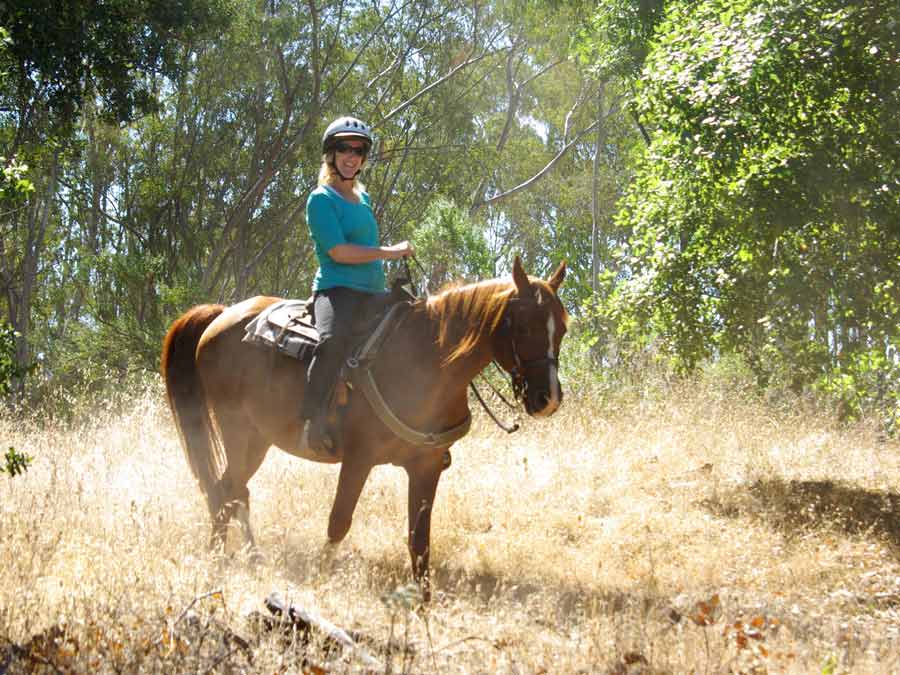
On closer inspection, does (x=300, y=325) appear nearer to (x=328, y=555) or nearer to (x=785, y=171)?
(x=328, y=555)

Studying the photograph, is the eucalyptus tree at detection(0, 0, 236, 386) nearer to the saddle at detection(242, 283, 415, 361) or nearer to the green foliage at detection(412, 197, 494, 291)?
the saddle at detection(242, 283, 415, 361)

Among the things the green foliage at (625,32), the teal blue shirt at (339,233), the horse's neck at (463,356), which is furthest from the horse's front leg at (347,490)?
the green foliage at (625,32)

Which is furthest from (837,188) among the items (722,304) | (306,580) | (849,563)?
(306,580)

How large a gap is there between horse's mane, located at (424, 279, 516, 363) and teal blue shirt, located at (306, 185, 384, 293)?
0.54m

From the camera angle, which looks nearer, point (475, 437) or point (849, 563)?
point (849, 563)

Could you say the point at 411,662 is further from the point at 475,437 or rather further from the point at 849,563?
the point at 475,437

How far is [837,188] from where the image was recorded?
8.05 m

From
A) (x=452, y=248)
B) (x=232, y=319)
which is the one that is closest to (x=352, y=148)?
(x=232, y=319)

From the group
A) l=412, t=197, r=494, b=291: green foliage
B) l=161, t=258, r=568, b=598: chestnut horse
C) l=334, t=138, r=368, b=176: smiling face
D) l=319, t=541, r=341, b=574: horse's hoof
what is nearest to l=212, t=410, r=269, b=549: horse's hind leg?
l=161, t=258, r=568, b=598: chestnut horse

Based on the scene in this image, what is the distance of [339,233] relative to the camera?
5.72 meters

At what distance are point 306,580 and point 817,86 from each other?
21.2 ft

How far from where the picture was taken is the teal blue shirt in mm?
5711

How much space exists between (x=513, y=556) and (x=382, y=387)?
1998mm

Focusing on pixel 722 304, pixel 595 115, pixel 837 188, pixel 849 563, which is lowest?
pixel 849 563
